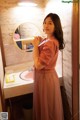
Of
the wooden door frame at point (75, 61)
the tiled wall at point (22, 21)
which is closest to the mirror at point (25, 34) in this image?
the tiled wall at point (22, 21)

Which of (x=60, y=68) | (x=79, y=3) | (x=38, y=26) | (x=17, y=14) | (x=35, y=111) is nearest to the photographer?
(x=79, y=3)

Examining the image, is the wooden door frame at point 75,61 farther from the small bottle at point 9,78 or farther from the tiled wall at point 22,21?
the small bottle at point 9,78

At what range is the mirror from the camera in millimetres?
1871

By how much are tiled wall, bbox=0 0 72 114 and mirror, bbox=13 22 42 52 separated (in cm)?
4

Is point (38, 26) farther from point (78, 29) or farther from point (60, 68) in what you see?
point (78, 29)

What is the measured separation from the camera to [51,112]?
146cm

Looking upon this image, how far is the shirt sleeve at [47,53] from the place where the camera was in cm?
125

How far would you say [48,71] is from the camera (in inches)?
54.1

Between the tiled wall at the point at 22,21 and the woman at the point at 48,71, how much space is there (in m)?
0.15

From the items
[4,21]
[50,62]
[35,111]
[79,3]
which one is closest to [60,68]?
[50,62]

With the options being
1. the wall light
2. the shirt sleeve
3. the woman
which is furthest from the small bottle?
the wall light

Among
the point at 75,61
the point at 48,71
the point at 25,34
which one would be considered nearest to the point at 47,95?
the point at 48,71

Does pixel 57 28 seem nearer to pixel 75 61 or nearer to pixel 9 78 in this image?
pixel 75 61

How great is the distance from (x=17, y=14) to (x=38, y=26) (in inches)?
12.3
